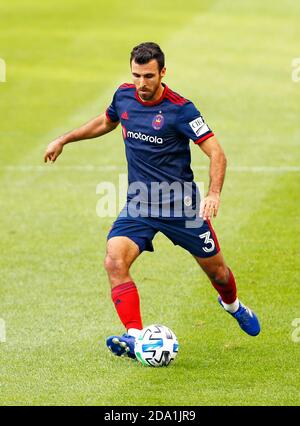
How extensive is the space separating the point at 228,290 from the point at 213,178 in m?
1.38

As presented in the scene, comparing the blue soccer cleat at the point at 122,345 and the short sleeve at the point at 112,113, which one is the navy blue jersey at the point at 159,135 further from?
the blue soccer cleat at the point at 122,345

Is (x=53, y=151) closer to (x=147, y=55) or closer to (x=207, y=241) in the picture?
(x=147, y=55)

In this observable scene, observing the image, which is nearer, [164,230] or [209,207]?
[209,207]

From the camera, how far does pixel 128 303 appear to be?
11133mm

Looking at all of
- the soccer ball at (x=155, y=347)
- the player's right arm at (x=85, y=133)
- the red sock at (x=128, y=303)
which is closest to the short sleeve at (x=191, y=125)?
the player's right arm at (x=85, y=133)

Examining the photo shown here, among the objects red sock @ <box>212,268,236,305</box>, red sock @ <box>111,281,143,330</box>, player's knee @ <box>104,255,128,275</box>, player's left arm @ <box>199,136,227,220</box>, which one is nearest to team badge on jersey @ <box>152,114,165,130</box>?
player's left arm @ <box>199,136,227,220</box>

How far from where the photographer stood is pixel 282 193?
18.4 meters

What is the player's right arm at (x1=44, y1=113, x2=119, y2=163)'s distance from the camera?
11.9 metres

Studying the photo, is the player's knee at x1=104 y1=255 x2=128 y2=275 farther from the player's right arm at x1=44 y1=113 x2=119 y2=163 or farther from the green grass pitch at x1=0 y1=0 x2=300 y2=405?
the player's right arm at x1=44 y1=113 x2=119 y2=163

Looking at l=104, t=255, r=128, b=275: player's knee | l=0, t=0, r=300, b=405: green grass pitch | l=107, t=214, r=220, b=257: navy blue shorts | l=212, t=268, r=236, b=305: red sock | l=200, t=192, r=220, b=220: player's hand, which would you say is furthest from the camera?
l=212, t=268, r=236, b=305: red sock

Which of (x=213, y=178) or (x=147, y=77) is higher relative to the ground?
(x=147, y=77)

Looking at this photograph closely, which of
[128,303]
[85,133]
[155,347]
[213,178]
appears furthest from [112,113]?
[155,347]

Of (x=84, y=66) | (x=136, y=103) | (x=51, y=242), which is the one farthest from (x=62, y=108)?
(x=136, y=103)

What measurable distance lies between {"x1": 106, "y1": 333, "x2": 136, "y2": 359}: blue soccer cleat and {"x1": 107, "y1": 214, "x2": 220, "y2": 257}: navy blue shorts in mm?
837
